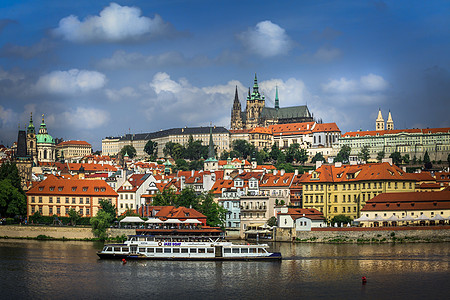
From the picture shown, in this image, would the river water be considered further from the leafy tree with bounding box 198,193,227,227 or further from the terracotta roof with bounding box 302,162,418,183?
the terracotta roof with bounding box 302,162,418,183

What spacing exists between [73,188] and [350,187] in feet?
117

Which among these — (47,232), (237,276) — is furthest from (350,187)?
(237,276)

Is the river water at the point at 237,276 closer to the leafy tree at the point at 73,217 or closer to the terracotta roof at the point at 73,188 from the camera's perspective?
the leafy tree at the point at 73,217

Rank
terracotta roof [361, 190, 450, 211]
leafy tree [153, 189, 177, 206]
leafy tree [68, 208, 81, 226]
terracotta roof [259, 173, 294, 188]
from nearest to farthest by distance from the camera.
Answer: terracotta roof [361, 190, 450, 211] → leafy tree [68, 208, 81, 226] → leafy tree [153, 189, 177, 206] → terracotta roof [259, 173, 294, 188]

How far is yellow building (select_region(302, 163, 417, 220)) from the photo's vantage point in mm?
99000

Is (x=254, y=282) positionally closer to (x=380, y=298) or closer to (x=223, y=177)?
(x=380, y=298)

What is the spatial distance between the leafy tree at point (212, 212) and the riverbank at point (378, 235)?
11.1 m

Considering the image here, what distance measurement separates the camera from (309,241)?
87.6 metres

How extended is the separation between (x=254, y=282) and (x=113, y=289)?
1088 cm

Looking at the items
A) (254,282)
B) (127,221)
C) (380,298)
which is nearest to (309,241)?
(127,221)

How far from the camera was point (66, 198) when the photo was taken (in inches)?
3903

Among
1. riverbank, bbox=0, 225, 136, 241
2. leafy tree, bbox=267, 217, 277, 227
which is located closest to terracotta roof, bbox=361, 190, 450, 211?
leafy tree, bbox=267, 217, 277, 227

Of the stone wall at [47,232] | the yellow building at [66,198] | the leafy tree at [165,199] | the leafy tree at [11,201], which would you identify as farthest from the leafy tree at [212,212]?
the leafy tree at [11,201]

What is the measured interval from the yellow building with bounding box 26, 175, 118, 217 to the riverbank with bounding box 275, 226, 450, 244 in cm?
2721
